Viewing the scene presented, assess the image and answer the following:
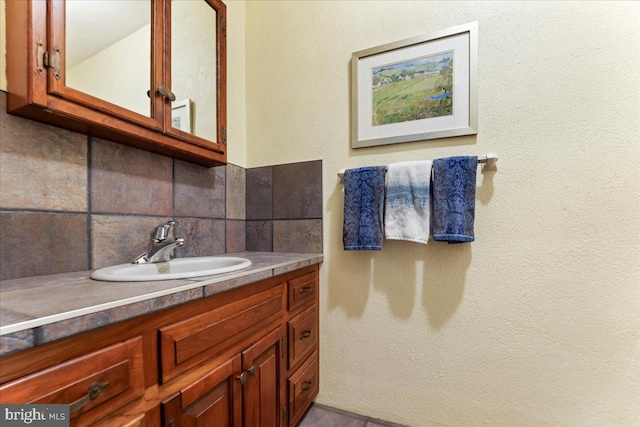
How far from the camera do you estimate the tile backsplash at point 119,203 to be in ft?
2.39

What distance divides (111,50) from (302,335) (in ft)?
4.18

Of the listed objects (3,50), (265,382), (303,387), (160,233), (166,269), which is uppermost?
(3,50)

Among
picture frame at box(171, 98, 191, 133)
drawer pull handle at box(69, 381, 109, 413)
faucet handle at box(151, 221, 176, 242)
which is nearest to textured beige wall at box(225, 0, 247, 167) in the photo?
picture frame at box(171, 98, 191, 133)

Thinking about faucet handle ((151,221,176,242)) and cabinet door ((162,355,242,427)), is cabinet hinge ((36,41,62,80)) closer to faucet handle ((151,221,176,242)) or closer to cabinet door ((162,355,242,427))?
A: faucet handle ((151,221,176,242))

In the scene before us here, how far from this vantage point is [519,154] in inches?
42.7

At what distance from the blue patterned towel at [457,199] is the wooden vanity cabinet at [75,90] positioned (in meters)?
1.01

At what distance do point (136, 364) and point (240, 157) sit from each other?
3.92 ft

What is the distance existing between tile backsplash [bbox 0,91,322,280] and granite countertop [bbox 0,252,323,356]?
12 centimetres

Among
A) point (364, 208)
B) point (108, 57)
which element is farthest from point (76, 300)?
point (364, 208)

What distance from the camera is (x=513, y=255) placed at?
1.09 m

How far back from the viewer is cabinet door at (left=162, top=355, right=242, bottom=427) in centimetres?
63

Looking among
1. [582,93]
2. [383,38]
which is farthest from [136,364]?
[582,93]

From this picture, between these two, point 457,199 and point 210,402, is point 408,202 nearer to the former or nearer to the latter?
point 457,199

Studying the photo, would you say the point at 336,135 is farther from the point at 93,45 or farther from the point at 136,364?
the point at 136,364
